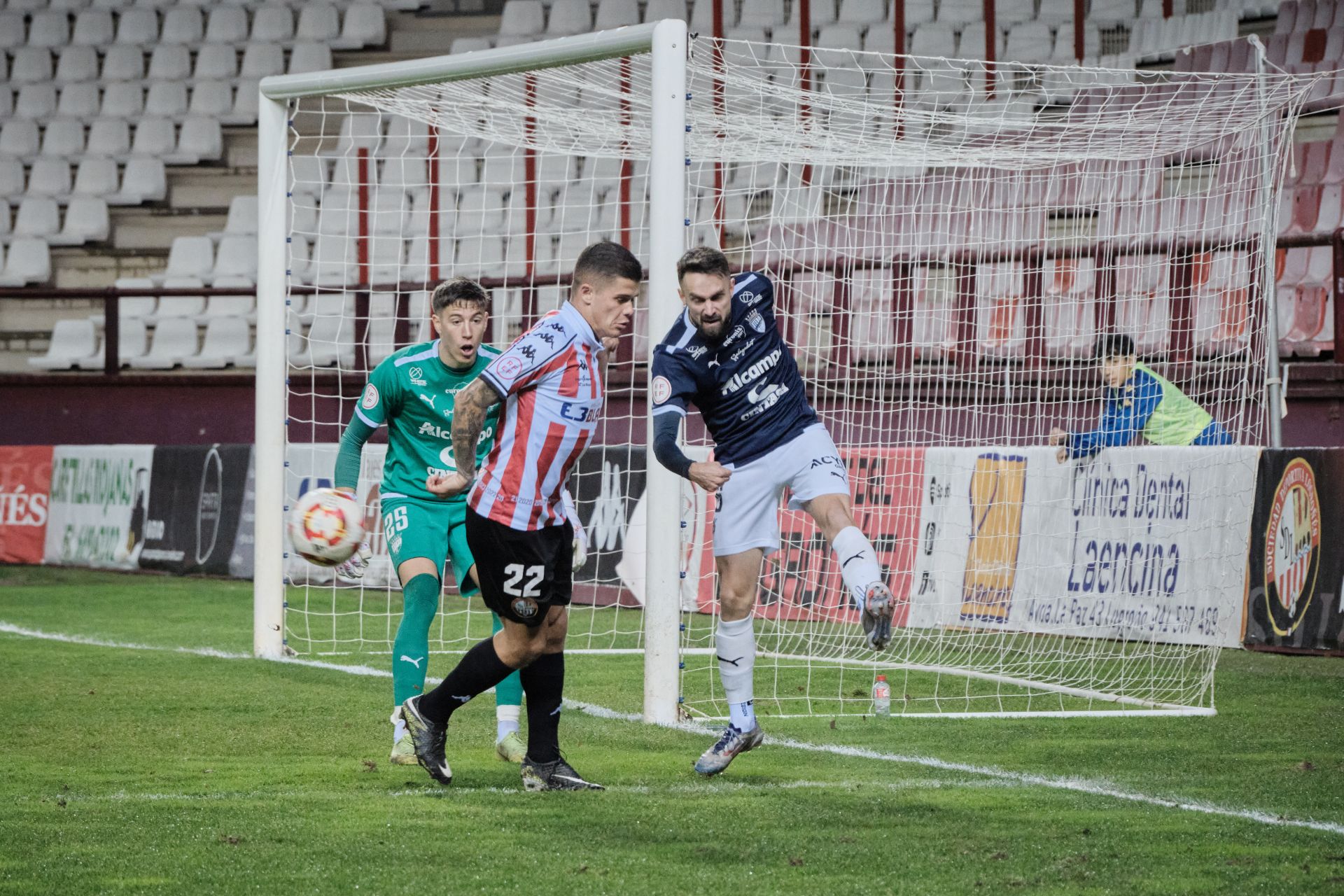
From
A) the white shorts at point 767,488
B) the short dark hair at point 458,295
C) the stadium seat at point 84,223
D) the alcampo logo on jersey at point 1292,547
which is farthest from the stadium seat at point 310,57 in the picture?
the white shorts at point 767,488

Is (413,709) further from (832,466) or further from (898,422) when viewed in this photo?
(898,422)

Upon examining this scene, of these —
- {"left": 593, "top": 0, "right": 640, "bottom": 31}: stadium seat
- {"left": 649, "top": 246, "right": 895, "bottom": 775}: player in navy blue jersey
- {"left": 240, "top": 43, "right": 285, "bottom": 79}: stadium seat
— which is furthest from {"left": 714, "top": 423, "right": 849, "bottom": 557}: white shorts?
{"left": 240, "top": 43, "right": 285, "bottom": 79}: stadium seat

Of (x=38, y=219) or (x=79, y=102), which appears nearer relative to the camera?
(x=38, y=219)

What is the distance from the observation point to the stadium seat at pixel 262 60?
70.3ft

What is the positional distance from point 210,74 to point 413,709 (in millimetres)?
17795

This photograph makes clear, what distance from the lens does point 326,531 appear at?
623 centimetres

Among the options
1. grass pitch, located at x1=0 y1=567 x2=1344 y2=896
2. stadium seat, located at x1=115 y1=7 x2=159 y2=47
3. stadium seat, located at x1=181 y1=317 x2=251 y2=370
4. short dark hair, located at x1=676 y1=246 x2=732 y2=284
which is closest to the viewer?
grass pitch, located at x1=0 y1=567 x2=1344 y2=896

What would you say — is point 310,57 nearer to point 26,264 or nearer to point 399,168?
point 399,168

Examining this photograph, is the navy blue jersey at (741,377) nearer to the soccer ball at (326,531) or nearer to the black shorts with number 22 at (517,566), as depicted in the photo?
the black shorts with number 22 at (517,566)

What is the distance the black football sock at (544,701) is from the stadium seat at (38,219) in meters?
16.9

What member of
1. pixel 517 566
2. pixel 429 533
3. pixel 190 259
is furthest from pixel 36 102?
pixel 517 566

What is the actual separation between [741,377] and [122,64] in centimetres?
1818

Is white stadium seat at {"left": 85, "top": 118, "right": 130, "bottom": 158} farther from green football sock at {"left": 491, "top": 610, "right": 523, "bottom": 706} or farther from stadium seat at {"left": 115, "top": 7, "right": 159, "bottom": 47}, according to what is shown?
green football sock at {"left": 491, "top": 610, "right": 523, "bottom": 706}

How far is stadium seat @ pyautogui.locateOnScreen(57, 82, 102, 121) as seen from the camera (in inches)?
856
